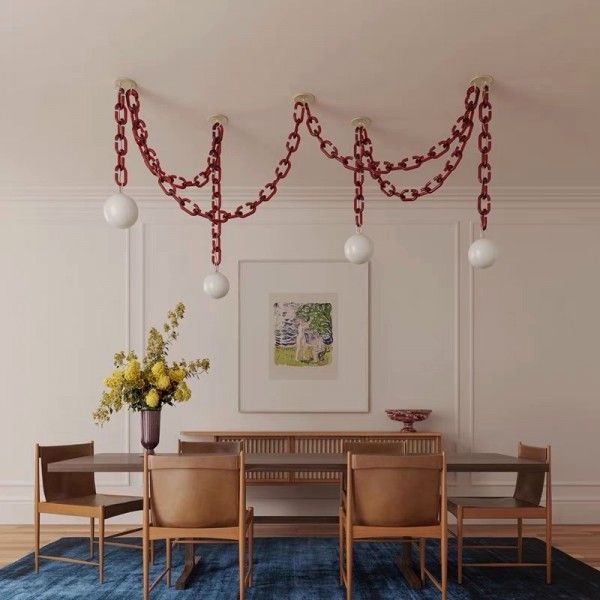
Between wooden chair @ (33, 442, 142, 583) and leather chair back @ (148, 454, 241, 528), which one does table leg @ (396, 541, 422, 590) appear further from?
wooden chair @ (33, 442, 142, 583)

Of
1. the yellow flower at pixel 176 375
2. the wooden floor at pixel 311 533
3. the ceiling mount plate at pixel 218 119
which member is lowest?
the wooden floor at pixel 311 533

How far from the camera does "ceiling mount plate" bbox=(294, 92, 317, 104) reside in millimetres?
4070

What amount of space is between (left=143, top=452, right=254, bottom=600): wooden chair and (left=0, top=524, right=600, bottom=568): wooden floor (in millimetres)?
2008

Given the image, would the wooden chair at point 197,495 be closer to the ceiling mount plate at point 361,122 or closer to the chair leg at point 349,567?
the chair leg at point 349,567

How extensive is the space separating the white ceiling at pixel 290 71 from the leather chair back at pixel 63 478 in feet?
7.01

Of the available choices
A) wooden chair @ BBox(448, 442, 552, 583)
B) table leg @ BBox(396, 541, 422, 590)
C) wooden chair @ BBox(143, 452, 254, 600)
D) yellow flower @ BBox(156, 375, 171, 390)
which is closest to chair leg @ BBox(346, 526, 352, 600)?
wooden chair @ BBox(143, 452, 254, 600)

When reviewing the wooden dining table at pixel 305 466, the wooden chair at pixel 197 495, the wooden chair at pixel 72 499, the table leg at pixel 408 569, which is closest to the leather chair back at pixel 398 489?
the wooden dining table at pixel 305 466

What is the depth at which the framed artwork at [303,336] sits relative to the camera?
6.09 metres

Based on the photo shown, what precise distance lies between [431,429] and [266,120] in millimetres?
3057

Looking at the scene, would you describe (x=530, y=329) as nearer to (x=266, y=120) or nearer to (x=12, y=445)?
(x=266, y=120)

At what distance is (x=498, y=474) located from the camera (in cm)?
606

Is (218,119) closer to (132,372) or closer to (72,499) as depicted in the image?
(132,372)

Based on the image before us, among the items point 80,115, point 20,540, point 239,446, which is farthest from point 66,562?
point 80,115

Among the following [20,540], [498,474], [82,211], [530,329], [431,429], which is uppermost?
[82,211]
